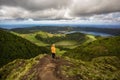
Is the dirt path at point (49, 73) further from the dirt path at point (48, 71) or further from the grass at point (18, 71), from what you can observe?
the grass at point (18, 71)

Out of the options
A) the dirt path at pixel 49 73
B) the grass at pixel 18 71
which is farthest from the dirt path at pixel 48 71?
the grass at pixel 18 71

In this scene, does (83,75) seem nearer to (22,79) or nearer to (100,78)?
(100,78)

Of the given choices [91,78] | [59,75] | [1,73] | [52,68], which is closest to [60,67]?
[52,68]

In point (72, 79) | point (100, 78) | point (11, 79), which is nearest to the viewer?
point (72, 79)

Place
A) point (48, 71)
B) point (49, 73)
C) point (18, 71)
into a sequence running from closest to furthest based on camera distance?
point (49, 73) < point (48, 71) < point (18, 71)

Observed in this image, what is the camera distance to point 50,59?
57438mm

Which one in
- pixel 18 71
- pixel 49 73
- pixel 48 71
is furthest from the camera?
pixel 18 71

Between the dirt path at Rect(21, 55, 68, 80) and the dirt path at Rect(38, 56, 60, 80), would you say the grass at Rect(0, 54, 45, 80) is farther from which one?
the dirt path at Rect(38, 56, 60, 80)

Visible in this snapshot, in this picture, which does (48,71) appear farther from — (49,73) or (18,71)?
(18,71)

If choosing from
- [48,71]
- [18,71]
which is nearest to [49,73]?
[48,71]

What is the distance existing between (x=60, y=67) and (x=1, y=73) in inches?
1205

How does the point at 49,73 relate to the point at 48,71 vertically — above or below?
below

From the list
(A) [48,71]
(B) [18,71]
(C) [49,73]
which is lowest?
(B) [18,71]

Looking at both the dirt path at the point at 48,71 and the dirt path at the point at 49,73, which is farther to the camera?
the dirt path at the point at 49,73
